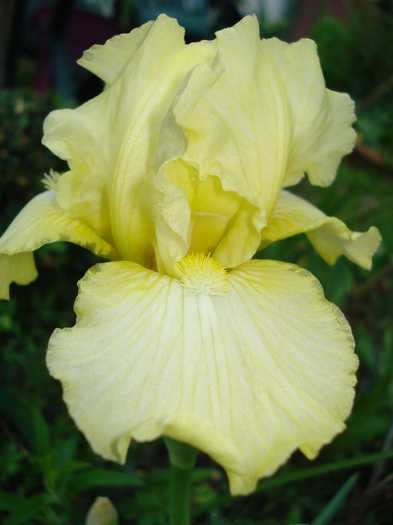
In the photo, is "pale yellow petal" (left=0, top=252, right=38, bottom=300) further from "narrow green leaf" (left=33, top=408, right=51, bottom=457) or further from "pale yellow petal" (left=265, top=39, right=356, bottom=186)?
"pale yellow petal" (left=265, top=39, right=356, bottom=186)

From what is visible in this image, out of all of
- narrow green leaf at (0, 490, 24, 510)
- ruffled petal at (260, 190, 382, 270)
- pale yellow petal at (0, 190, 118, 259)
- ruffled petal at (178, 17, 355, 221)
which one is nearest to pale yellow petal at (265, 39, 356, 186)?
ruffled petal at (178, 17, 355, 221)

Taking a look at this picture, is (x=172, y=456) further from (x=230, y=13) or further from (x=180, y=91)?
(x=230, y=13)

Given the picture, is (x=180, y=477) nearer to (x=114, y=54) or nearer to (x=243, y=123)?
(x=243, y=123)

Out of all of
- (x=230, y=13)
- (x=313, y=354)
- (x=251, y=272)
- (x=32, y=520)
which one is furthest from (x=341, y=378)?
(x=230, y=13)

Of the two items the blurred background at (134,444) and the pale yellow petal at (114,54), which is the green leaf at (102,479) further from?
the pale yellow petal at (114,54)

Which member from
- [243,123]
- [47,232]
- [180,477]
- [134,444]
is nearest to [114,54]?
[243,123]

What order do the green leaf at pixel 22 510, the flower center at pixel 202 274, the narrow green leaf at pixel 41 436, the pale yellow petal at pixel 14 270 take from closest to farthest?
the flower center at pixel 202 274 → the pale yellow petal at pixel 14 270 → the green leaf at pixel 22 510 → the narrow green leaf at pixel 41 436

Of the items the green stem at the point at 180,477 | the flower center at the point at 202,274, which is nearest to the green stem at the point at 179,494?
the green stem at the point at 180,477
